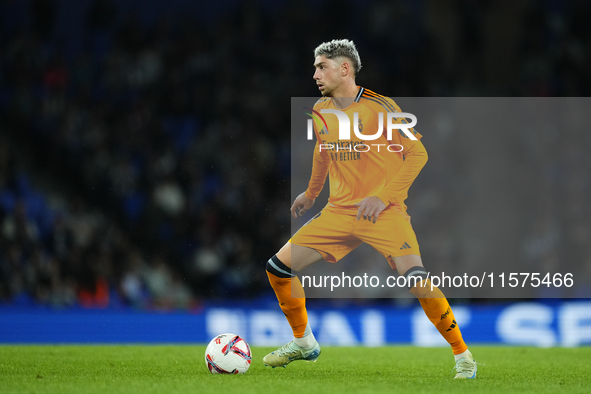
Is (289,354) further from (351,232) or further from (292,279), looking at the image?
(351,232)

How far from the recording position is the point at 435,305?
17.6ft

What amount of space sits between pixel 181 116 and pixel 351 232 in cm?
788

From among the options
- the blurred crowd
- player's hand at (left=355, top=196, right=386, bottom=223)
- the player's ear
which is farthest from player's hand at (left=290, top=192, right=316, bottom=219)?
the blurred crowd

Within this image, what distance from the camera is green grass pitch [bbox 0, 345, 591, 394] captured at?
4.84m

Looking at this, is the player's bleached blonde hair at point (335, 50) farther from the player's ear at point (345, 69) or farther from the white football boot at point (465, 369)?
the white football boot at point (465, 369)

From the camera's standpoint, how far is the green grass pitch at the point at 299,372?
484 cm

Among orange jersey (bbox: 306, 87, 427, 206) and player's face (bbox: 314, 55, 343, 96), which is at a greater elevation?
player's face (bbox: 314, 55, 343, 96)

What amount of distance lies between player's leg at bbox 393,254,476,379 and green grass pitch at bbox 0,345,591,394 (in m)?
0.14

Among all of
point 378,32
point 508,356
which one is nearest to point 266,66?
point 378,32

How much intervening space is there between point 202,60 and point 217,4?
1567 millimetres

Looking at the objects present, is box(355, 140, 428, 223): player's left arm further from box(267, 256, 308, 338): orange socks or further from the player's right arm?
box(267, 256, 308, 338): orange socks

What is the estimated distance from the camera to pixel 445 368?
21.2 ft

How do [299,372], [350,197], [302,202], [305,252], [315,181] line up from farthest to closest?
[302,202], [315,181], [299,372], [350,197], [305,252]

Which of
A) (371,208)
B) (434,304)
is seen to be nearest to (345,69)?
(371,208)
